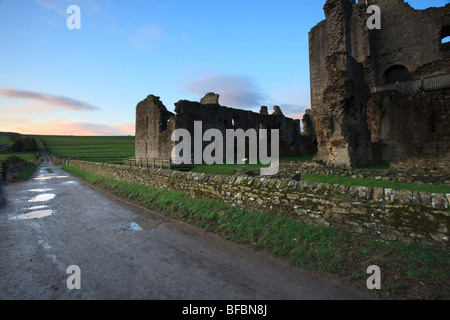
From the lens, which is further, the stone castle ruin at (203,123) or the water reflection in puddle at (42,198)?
the stone castle ruin at (203,123)

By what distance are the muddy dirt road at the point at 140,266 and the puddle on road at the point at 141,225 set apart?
30 mm

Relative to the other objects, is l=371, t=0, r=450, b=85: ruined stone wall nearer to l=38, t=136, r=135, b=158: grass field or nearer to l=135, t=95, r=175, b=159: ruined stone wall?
l=135, t=95, r=175, b=159: ruined stone wall

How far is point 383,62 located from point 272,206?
92.4ft

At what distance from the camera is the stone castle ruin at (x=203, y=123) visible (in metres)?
24.4

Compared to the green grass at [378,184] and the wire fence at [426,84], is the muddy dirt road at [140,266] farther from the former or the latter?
the wire fence at [426,84]

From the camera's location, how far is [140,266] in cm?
427

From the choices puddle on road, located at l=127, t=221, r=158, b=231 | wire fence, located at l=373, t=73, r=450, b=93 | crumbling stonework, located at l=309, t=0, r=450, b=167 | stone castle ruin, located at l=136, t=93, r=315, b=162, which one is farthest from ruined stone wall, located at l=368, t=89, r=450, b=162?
puddle on road, located at l=127, t=221, r=158, b=231

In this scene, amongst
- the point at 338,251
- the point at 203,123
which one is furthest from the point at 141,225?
the point at 203,123

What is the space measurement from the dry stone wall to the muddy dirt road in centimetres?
153

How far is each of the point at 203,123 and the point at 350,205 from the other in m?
22.3

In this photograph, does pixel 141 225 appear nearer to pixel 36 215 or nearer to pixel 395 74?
pixel 36 215

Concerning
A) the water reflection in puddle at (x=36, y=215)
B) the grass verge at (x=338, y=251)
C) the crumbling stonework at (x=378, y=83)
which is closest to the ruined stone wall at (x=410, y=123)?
the crumbling stonework at (x=378, y=83)
